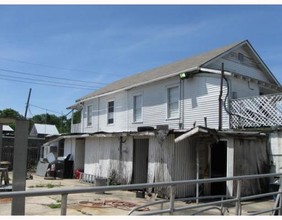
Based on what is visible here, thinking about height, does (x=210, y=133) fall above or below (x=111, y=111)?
below

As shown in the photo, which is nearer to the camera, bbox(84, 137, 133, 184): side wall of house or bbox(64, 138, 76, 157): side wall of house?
bbox(84, 137, 133, 184): side wall of house

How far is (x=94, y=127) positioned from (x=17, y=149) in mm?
22078

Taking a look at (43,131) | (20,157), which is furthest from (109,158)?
(43,131)

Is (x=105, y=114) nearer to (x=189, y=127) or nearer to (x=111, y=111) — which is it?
(x=111, y=111)

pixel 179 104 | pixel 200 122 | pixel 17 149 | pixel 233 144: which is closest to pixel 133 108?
pixel 179 104

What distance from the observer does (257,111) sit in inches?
596

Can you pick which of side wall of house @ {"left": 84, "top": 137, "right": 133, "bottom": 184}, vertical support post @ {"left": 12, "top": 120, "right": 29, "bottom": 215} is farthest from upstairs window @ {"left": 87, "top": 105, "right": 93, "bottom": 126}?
vertical support post @ {"left": 12, "top": 120, "right": 29, "bottom": 215}

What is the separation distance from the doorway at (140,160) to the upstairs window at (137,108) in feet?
12.9

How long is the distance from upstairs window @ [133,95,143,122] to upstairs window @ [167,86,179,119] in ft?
8.09

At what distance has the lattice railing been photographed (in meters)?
14.6

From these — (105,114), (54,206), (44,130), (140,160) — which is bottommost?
(54,206)

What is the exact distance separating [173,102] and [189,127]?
72.0 inches

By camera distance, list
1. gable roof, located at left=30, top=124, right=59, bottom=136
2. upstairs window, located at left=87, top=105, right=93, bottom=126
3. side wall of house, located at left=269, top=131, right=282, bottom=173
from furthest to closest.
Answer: gable roof, located at left=30, top=124, right=59, bottom=136 → upstairs window, located at left=87, top=105, right=93, bottom=126 → side wall of house, located at left=269, top=131, right=282, bottom=173

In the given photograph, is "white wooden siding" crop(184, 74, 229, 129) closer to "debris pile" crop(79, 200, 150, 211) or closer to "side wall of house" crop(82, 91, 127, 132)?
"side wall of house" crop(82, 91, 127, 132)
